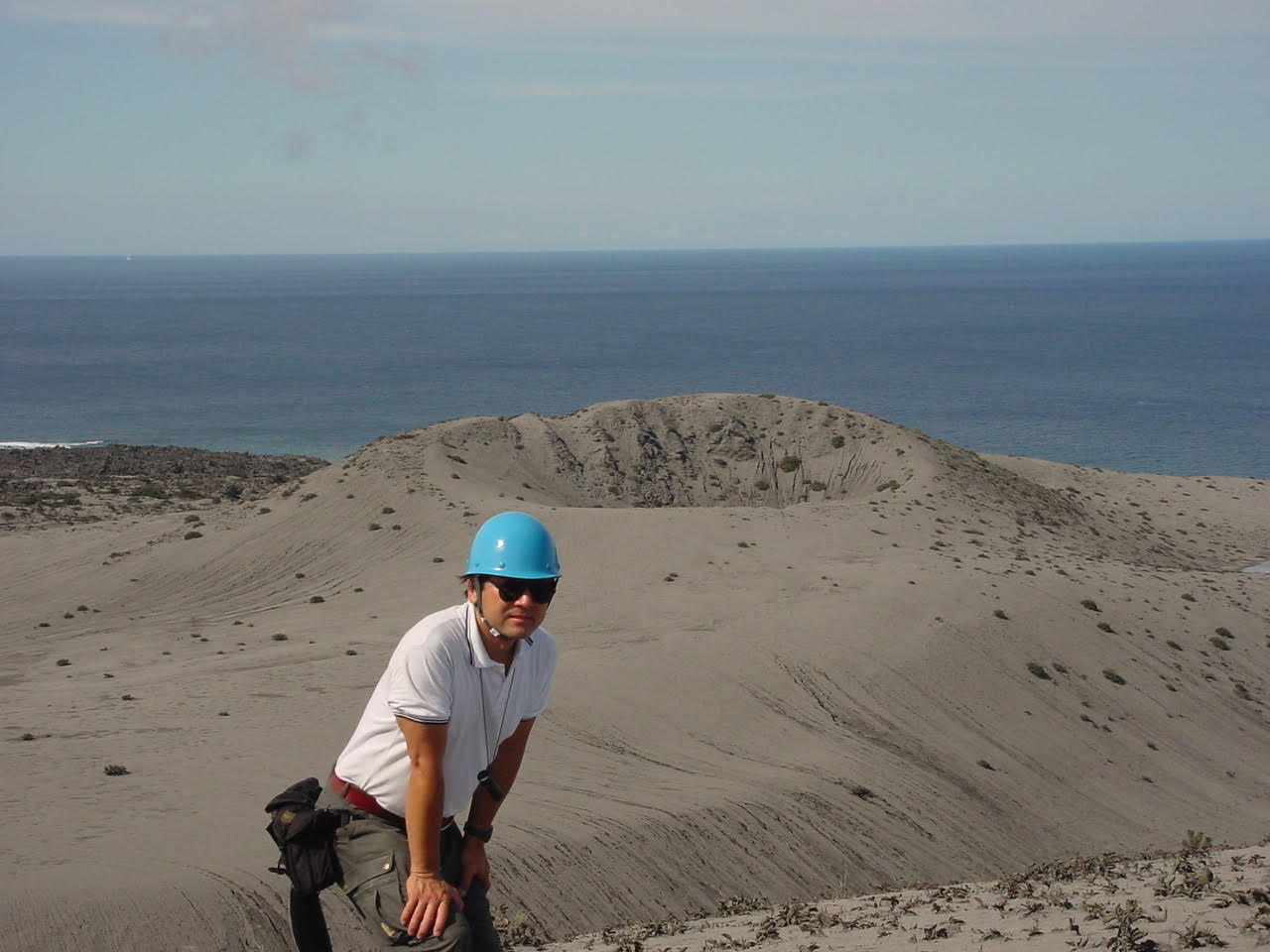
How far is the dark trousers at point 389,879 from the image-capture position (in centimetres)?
464

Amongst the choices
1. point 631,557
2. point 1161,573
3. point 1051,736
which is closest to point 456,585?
point 631,557

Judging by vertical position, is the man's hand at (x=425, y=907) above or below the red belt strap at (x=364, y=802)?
below

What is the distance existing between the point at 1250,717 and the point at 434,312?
165999 mm

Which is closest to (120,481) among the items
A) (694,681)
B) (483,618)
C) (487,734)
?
(694,681)

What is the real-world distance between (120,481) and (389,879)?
1640 inches

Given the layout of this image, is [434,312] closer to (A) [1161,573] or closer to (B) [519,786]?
(A) [1161,573]

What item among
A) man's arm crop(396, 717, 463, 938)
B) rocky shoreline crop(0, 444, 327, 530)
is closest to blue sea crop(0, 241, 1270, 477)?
rocky shoreline crop(0, 444, 327, 530)

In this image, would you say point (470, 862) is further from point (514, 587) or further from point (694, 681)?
point (694, 681)

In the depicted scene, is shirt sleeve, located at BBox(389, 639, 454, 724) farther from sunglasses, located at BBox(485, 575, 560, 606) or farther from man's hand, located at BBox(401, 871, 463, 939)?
man's hand, located at BBox(401, 871, 463, 939)

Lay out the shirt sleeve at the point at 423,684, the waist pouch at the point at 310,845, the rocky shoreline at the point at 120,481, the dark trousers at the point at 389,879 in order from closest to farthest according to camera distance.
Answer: the shirt sleeve at the point at 423,684 < the dark trousers at the point at 389,879 < the waist pouch at the point at 310,845 < the rocky shoreline at the point at 120,481

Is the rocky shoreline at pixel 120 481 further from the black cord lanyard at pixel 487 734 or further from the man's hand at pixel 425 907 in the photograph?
the man's hand at pixel 425 907

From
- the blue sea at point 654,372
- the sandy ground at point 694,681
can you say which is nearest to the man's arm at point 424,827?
the sandy ground at point 694,681

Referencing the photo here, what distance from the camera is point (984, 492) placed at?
116 ft

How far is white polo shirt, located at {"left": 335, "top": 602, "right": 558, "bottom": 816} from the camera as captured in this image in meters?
4.54
